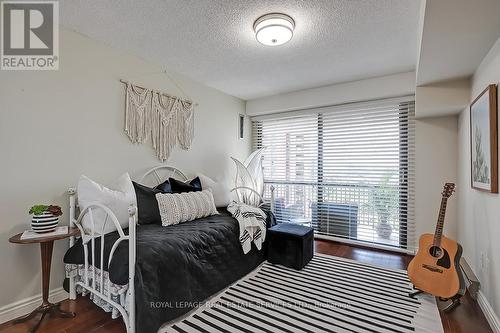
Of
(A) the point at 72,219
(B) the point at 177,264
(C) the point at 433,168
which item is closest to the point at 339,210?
(C) the point at 433,168

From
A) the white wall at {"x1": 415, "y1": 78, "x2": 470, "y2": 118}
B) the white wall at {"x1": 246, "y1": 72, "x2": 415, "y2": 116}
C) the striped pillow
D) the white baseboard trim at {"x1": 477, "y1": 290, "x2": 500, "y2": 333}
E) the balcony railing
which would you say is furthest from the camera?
the balcony railing

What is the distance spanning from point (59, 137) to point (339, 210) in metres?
3.46

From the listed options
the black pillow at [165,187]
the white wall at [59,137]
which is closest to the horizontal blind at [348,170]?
the black pillow at [165,187]

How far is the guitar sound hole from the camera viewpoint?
6.64 ft

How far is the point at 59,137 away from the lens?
81.1 inches

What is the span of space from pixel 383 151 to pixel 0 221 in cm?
396

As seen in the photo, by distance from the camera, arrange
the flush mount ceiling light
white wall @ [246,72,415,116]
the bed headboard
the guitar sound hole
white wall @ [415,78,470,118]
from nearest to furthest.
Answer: the flush mount ceiling light → the guitar sound hole → white wall @ [415,78,470,118] → the bed headboard → white wall @ [246,72,415,116]

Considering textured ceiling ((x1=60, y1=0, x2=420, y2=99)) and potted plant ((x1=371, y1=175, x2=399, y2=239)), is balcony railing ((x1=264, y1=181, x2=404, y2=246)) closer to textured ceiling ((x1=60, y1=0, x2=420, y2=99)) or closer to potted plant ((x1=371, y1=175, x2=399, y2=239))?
potted plant ((x1=371, y1=175, x2=399, y2=239))

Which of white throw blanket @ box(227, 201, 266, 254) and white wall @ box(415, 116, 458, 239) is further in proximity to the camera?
white wall @ box(415, 116, 458, 239)

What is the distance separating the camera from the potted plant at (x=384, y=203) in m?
3.26

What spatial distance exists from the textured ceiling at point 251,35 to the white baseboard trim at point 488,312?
224 cm

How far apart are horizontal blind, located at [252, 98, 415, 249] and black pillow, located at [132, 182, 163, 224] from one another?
2320 millimetres

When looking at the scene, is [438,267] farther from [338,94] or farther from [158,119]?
[158,119]

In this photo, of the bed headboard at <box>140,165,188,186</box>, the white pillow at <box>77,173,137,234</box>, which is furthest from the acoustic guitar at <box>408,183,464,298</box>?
the bed headboard at <box>140,165,188,186</box>
